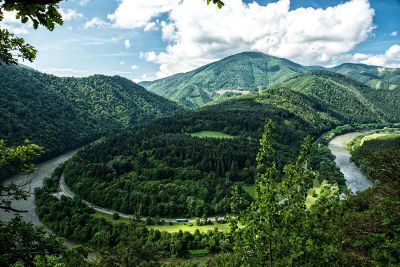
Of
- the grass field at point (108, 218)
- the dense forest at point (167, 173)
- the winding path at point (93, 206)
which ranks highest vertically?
the dense forest at point (167, 173)

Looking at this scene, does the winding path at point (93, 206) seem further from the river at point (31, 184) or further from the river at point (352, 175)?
the river at point (352, 175)

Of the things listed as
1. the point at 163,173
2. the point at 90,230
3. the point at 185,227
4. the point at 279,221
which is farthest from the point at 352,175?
the point at 279,221

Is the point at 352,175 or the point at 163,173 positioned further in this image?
the point at 352,175

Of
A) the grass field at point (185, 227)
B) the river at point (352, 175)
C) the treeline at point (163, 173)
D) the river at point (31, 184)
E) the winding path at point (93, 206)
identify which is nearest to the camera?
the grass field at point (185, 227)

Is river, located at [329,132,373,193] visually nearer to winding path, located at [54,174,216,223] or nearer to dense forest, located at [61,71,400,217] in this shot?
dense forest, located at [61,71,400,217]

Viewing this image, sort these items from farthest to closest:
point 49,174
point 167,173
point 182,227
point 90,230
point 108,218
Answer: point 49,174, point 167,173, point 108,218, point 182,227, point 90,230

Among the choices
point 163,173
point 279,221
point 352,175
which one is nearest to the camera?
point 279,221

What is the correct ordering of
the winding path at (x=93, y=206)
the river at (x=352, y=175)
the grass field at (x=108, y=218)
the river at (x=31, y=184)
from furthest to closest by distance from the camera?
the river at (x=352, y=175) → the winding path at (x=93, y=206) → the grass field at (x=108, y=218) → the river at (x=31, y=184)

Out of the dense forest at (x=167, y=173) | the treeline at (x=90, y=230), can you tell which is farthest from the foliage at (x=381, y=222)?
the dense forest at (x=167, y=173)

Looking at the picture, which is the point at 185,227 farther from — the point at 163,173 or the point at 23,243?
the point at 23,243

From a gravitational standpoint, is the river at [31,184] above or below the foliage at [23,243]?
below

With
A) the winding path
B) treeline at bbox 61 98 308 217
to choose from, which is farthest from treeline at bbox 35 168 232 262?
treeline at bbox 61 98 308 217

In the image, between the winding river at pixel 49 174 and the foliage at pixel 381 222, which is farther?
the winding river at pixel 49 174
